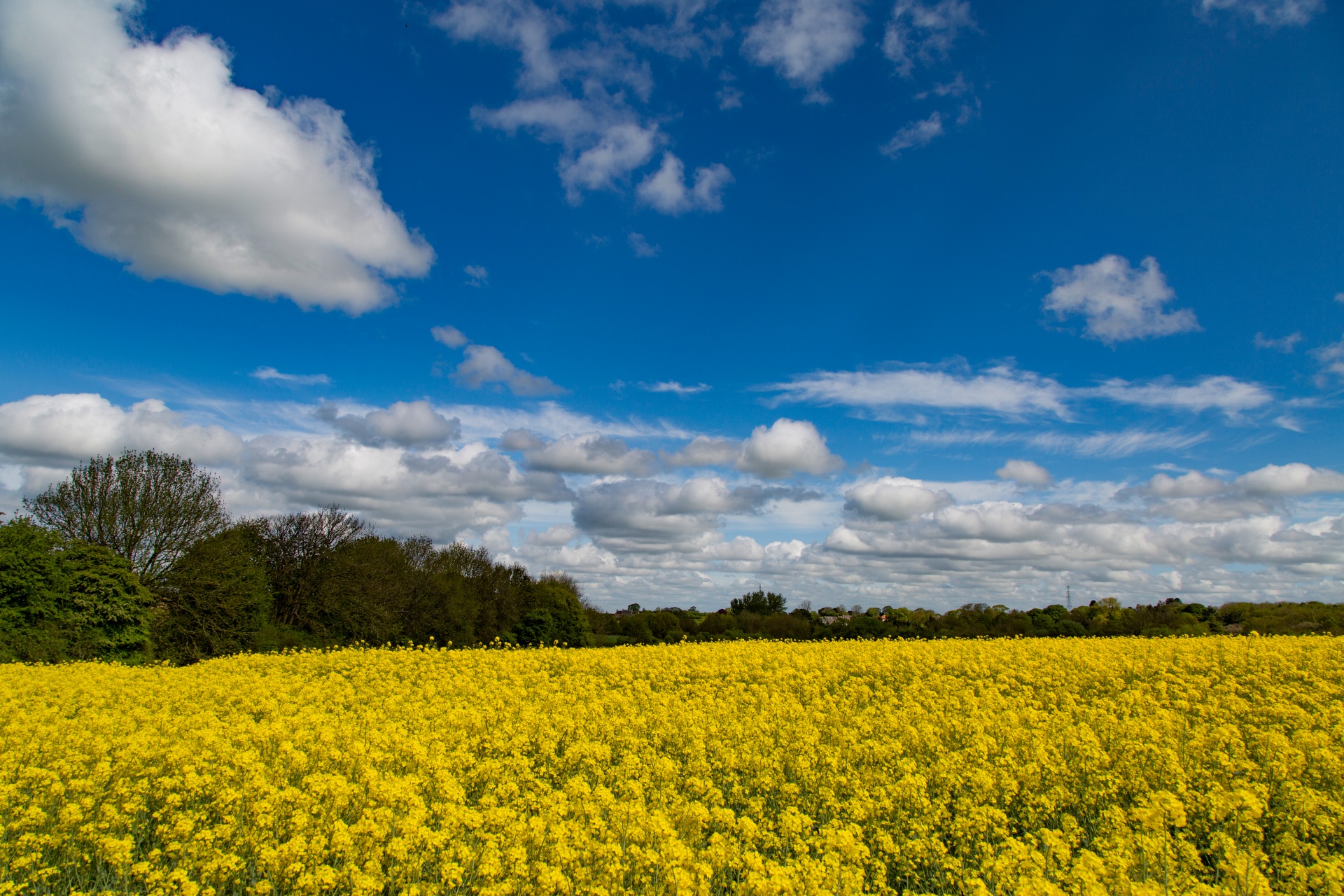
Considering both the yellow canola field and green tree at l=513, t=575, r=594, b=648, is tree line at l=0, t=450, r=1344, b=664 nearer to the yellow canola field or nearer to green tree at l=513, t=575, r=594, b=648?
green tree at l=513, t=575, r=594, b=648

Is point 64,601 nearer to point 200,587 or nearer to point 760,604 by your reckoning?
point 200,587

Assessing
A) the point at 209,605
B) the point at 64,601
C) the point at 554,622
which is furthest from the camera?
the point at 554,622

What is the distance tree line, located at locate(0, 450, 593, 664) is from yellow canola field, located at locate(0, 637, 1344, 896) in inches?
741

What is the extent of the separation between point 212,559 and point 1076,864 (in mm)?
40581

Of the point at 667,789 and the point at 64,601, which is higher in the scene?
the point at 64,601

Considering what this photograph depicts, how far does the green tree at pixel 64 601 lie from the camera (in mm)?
26766

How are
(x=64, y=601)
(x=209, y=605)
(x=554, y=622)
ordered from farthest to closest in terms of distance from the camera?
(x=554, y=622)
(x=209, y=605)
(x=64, y=601)

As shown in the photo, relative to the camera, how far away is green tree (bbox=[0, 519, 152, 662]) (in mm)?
26766

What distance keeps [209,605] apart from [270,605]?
407 centimetres


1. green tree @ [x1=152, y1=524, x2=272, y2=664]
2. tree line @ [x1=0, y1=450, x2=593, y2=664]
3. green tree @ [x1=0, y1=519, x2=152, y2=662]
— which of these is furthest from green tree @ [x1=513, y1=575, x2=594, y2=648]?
green tree @ [x1=0, y1=519, x2=152, y2=662]

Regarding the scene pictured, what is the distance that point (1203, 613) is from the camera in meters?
39.7

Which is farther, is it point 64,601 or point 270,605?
point 270,605

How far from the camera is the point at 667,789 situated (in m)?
7.58

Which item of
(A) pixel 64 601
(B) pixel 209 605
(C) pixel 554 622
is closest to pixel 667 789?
(A) pixel 64 601
